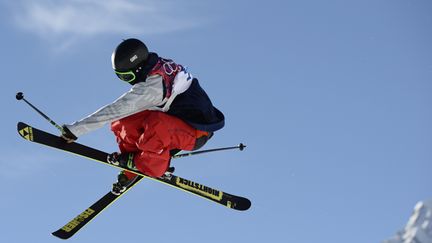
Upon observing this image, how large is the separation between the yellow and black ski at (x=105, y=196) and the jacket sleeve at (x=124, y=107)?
93 cm

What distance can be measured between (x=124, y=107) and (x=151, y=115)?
1.76 ft

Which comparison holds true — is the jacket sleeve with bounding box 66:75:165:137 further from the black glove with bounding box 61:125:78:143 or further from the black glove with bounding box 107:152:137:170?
the black glove with bounding box 107:152:137:170

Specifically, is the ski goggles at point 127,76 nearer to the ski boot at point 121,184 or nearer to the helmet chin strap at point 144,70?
the helmet chin strap at point 144,70

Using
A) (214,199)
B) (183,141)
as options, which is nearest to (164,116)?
(183,141)

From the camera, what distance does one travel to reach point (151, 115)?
36.3ft

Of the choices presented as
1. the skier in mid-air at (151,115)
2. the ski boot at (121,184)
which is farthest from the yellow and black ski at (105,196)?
the skier in mid-air at (151,115)

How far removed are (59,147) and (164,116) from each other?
68.6 inches

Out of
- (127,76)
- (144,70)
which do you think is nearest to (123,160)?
(127,76)

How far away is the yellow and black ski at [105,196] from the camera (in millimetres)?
11484

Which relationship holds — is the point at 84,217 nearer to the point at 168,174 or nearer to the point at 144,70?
the point at 168,174

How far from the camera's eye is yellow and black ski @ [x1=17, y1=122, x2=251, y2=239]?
11484 millimetres

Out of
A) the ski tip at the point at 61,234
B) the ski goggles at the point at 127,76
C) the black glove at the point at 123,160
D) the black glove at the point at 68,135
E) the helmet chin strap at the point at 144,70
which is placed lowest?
the ski tip at the point at 61,234

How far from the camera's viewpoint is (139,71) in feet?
35.6

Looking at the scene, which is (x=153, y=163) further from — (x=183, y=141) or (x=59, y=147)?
(x=59, y=147)
